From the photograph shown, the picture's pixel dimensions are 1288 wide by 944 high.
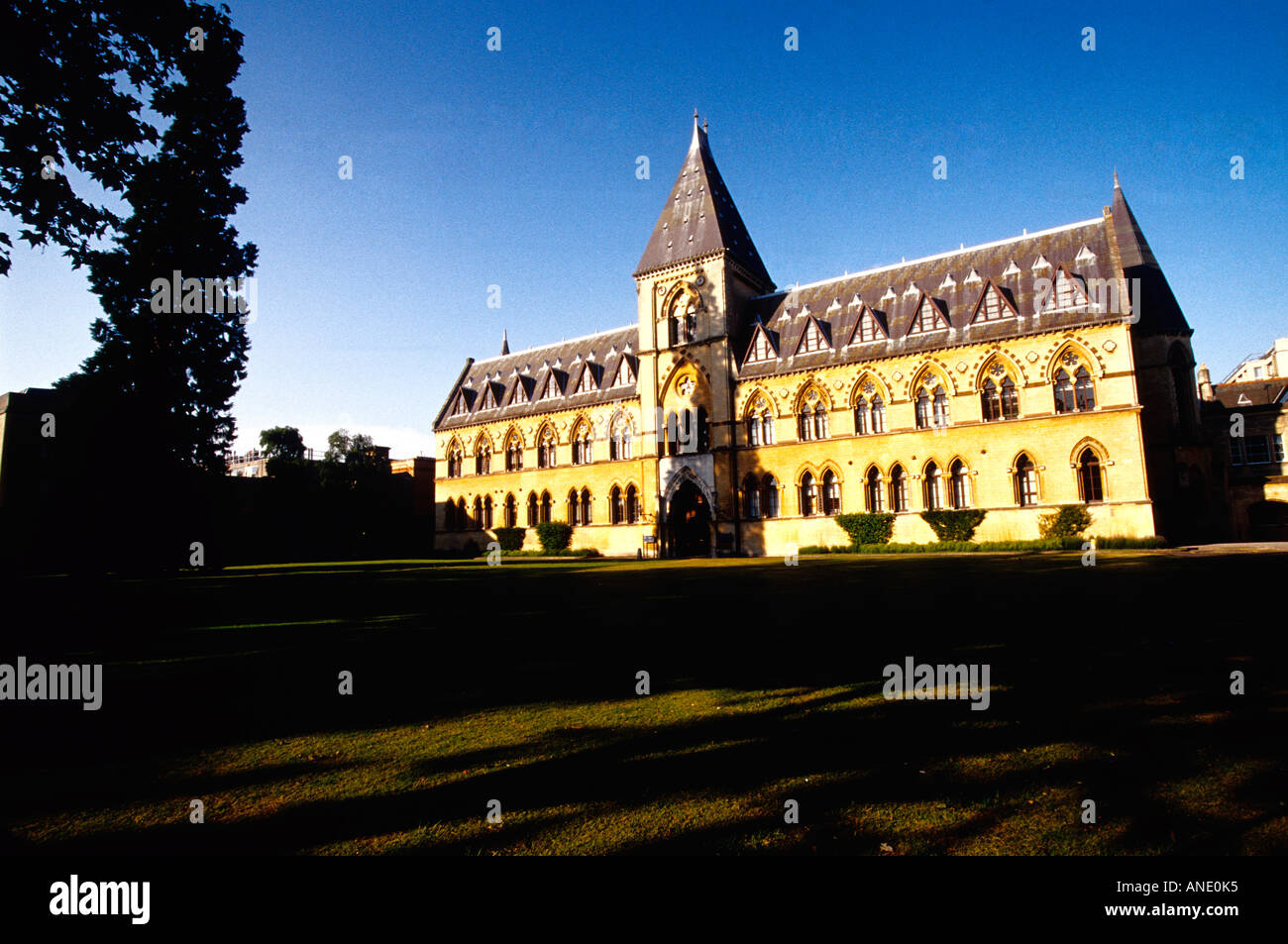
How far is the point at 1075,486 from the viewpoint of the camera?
28.4m

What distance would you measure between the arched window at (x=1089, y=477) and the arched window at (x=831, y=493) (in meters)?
11.1

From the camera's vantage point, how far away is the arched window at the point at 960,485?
1229 inches

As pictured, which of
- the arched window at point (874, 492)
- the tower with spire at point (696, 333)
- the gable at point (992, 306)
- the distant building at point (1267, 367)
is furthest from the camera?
the distant building at point (1267, 367)

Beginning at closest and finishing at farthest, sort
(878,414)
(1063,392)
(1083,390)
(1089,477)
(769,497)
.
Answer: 1. (1089,477)
2. (1083,390)
3. (1063,392)
4. (878,414)
5. (769,497)

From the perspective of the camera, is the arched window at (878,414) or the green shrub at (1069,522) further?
the arched window at (878,414)

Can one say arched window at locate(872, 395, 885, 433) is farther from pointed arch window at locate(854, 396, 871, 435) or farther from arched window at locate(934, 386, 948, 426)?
arched window at locate(934, 386, 948, 426)

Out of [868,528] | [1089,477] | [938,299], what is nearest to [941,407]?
[938,299]

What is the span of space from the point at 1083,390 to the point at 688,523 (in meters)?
22.1

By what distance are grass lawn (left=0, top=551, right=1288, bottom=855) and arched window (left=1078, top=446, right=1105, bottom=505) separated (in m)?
20.0

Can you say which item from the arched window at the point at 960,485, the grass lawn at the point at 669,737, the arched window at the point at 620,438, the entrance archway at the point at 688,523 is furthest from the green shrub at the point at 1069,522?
the arched window at the point at 620,438

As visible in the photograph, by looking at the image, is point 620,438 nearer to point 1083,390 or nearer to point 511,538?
point 511,538

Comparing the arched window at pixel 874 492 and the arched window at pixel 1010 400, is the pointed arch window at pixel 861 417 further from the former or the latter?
the arched window at pixel 1010 400

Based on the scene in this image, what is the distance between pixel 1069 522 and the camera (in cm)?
2783

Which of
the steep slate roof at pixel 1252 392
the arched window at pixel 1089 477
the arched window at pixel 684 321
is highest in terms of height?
the arched window at pixel 684 321
